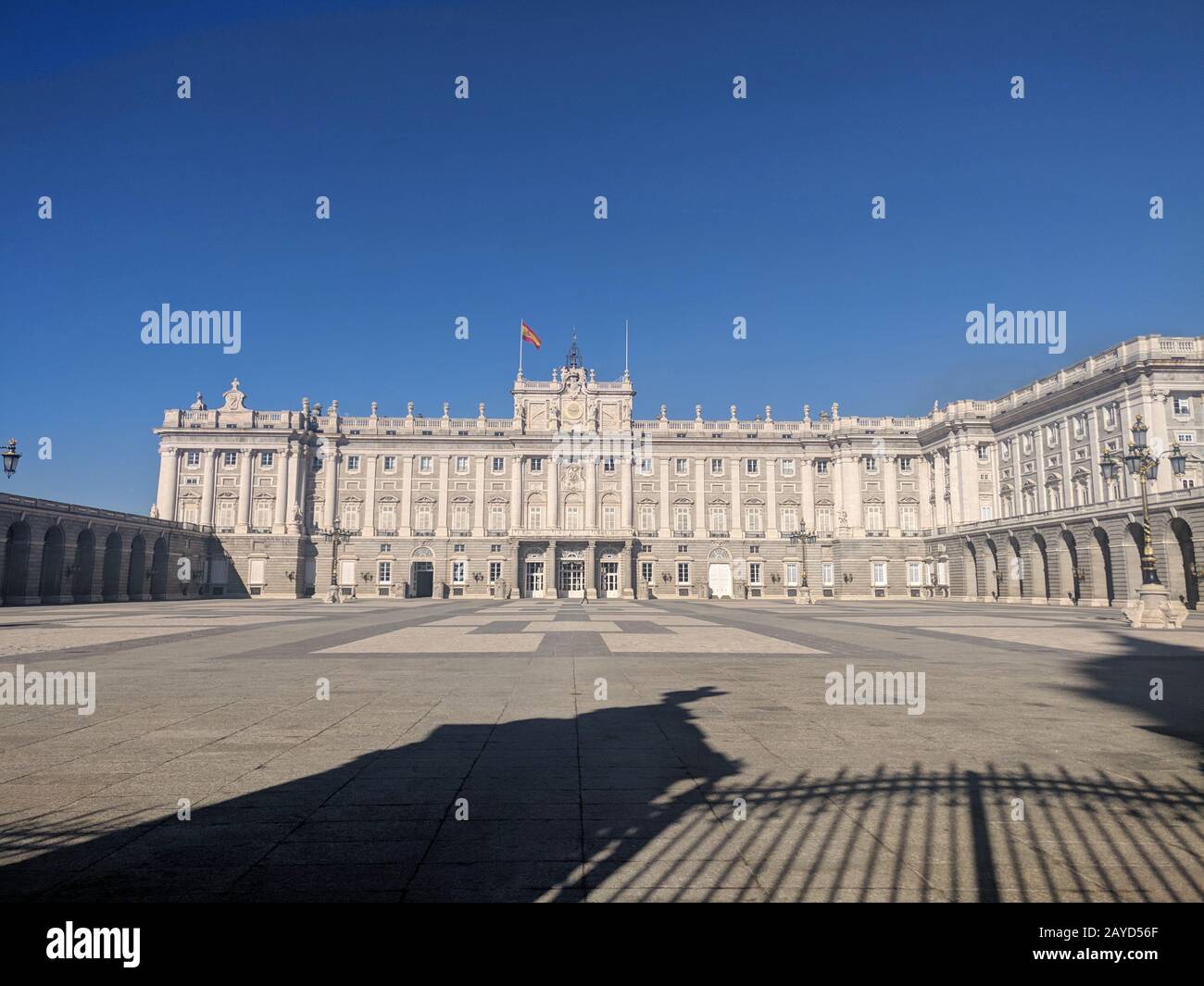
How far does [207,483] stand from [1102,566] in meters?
76.2

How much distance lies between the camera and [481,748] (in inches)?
291

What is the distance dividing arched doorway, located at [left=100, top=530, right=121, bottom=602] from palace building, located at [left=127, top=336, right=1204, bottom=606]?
47.7 feet

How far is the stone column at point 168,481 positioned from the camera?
239ft

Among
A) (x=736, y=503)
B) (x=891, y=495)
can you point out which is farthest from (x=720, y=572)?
(x=891, y=495)

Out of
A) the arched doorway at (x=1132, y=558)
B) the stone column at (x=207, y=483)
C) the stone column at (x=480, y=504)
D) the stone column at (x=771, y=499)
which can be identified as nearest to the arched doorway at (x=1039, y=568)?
the arched doorway at (x=1132, y=558)

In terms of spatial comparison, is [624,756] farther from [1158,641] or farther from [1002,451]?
[1002,451]

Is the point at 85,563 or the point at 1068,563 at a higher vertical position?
the point at 85,563

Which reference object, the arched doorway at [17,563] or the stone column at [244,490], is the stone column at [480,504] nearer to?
the stone column at [244,490]

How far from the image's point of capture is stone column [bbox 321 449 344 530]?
75.6m

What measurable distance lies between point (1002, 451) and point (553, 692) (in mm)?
66573

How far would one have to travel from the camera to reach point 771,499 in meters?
77.1

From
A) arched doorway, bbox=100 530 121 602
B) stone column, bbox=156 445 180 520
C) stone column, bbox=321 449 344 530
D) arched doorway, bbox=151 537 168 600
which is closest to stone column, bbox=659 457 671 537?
stone column, bbox=321 449 344 530

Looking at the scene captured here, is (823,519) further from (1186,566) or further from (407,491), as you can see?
(407,491)

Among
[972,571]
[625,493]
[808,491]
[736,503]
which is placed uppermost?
[808,491]
